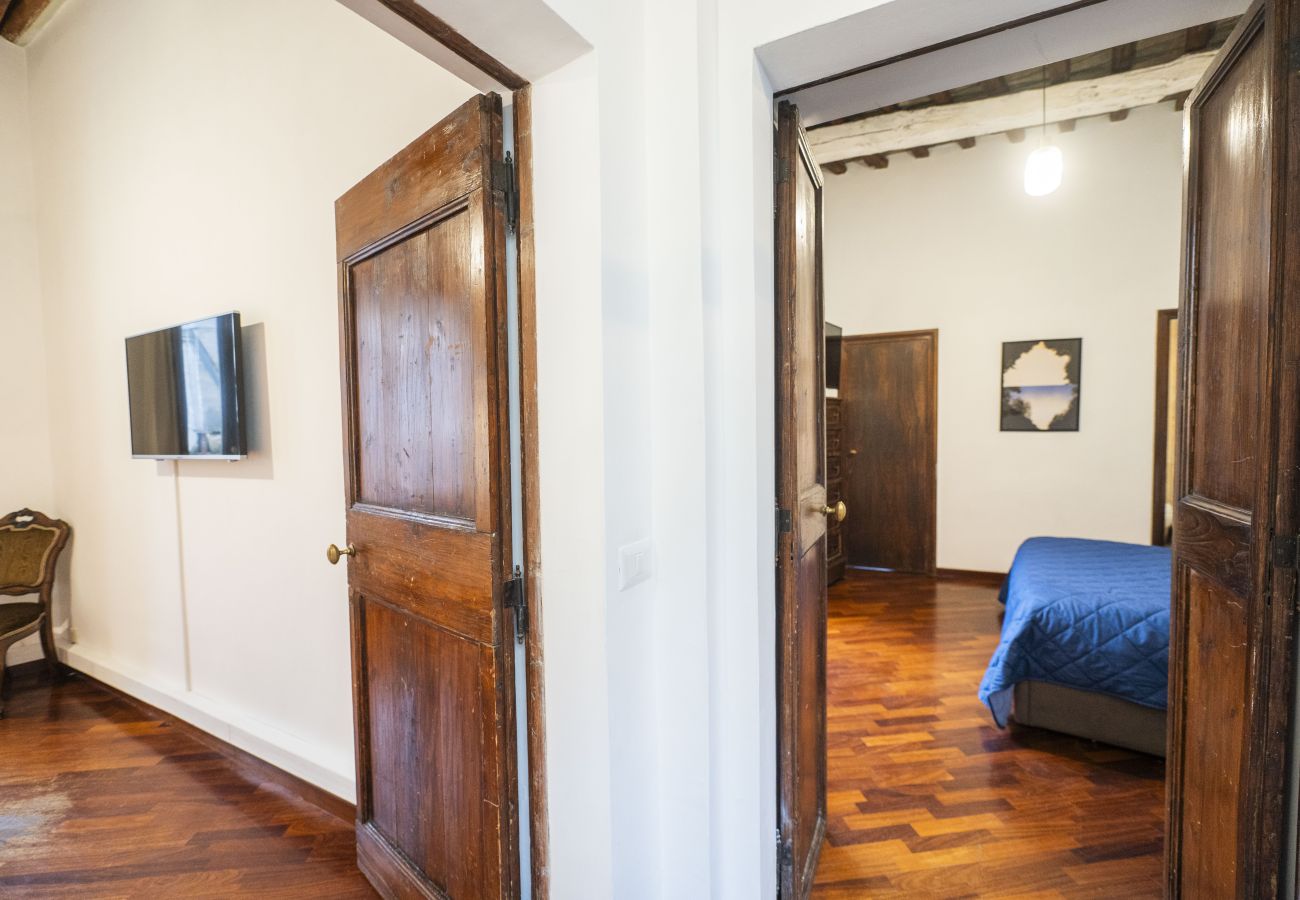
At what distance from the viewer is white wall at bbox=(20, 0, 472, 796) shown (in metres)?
2.07

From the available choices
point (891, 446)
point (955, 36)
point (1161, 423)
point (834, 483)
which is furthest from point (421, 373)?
point (1161, 423)

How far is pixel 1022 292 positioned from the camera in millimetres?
4785

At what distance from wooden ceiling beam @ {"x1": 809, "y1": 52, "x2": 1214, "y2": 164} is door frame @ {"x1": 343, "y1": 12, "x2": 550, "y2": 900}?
10.9ft

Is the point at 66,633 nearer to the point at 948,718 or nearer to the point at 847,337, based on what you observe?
the point at 948,718

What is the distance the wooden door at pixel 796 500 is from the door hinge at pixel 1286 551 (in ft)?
2.88

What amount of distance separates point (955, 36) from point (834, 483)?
4.27m

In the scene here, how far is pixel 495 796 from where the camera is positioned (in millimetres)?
1318

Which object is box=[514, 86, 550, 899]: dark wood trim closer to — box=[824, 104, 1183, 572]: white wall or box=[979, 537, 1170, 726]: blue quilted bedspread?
box=[979, 537, 1170, 726]: blue quilted bedspread

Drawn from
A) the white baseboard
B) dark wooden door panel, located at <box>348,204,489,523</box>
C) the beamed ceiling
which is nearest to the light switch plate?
dark wooden door panel, located at <box>348,204,489,523</box>

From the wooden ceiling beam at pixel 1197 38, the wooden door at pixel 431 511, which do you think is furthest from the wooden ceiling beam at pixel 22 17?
the wooden ceiling beam at pixel 1197 38

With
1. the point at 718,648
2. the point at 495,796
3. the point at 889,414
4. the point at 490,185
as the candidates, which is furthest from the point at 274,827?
the point at 889,414

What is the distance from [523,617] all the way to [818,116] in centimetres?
160

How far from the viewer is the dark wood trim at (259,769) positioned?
2.13 meters

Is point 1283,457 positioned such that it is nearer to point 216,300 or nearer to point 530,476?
point 530,476
